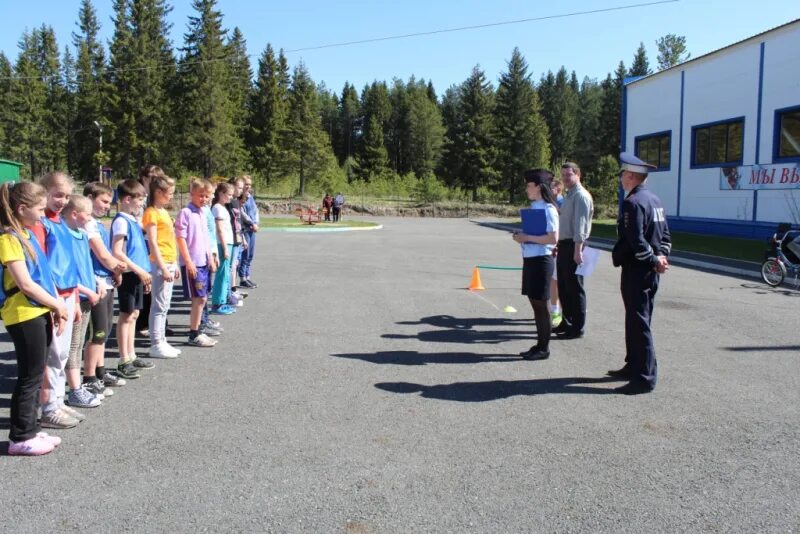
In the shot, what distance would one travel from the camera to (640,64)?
3132 inches

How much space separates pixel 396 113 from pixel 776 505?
10726 cm

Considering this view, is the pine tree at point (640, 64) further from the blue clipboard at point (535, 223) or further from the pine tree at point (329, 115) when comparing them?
the blue clipboard at point (535, 223)

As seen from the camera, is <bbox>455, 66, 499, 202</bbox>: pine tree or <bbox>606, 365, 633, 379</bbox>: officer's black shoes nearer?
<bbox>606, 365, 633, 379</bbox>: officer's black shoes

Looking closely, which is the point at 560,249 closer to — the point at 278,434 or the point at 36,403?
the point at 278,434

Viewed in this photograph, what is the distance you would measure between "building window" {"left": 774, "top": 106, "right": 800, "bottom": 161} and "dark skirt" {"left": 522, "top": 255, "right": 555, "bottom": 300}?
19625 mm

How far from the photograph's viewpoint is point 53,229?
4.43 meters

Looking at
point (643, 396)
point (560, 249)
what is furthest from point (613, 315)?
point (643, 396)

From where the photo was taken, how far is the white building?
22312 millimetres

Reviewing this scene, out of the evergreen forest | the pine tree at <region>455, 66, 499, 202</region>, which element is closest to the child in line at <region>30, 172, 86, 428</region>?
the evergreen forest

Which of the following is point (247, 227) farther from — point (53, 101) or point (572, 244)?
point (53, 101)

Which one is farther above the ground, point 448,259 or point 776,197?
point 776,197

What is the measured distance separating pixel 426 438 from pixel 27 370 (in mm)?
2609

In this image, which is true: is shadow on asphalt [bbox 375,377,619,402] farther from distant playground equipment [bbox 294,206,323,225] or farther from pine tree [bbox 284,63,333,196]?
pine tree [bbox 284,63,333,196]

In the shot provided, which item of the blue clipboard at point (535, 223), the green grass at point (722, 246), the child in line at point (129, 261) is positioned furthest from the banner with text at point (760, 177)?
the child in line at point (129, 261)
